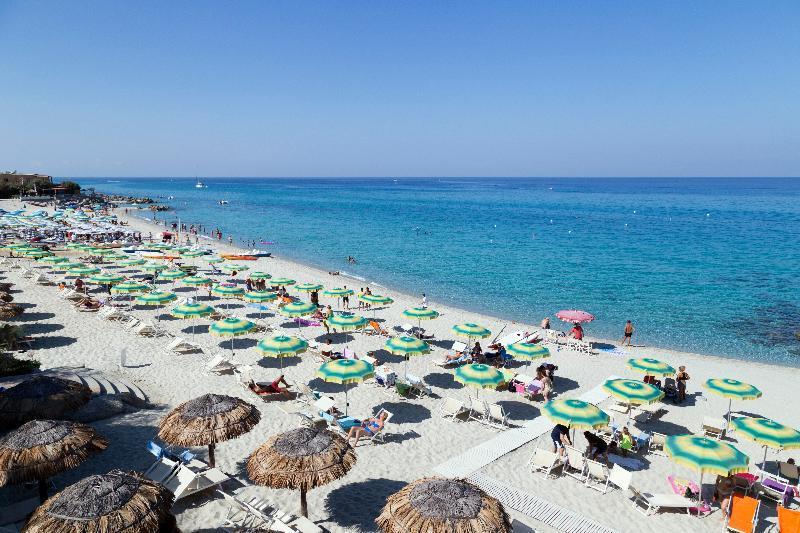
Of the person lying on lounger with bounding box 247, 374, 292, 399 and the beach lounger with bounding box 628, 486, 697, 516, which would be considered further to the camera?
the person lying on lounger with bounding box 247, 374, 292, 399

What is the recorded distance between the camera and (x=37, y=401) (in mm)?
8961

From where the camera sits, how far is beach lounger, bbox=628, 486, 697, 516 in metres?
8.70

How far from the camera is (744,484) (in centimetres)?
927

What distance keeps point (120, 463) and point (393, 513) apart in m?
6.44

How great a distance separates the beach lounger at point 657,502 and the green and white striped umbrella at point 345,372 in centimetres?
614

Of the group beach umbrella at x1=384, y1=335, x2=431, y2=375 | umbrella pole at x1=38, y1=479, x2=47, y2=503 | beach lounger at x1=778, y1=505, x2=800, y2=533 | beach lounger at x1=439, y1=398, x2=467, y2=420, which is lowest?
beach lounger at x1=439, y1=398, x2=467, y2=420

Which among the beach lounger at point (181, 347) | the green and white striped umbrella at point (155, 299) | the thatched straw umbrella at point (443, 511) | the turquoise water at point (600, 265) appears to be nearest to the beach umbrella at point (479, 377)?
the thatched straw umbrella at point (443, 511)

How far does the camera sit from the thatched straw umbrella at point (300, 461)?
7113 mm

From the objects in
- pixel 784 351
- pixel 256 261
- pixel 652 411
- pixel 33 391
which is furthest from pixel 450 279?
pixel 33 391

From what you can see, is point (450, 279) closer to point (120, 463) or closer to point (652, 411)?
point (652, 411)

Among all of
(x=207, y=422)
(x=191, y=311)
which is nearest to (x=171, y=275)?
(x=191, y=311)

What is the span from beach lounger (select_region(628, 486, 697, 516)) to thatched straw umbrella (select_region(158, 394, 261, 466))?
7.26 m

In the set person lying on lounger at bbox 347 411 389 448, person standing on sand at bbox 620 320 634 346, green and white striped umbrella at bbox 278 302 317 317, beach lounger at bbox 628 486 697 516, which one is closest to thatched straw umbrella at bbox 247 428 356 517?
person lying on lounger at bbox 347 411 389 448

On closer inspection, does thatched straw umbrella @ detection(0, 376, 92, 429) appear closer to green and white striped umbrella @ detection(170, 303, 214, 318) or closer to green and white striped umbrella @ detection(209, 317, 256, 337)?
green and white striped umbrella @ detection(209, 317, 256, 337)
